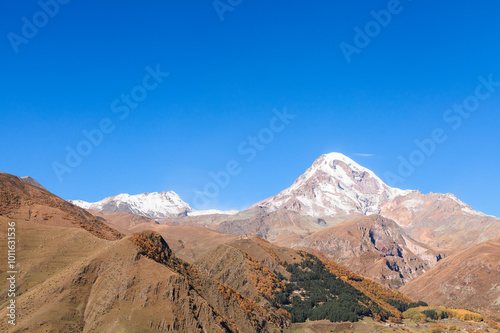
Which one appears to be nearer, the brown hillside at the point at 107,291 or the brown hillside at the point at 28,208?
the brown hillside at the point at 107,291

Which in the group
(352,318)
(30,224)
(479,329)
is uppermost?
(30,224)

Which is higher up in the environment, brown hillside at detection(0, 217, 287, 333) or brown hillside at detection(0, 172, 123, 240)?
brown hillside at detection(0, 172, 123, 240)

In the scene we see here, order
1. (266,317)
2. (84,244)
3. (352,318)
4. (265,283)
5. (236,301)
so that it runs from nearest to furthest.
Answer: (84,244) < (236,301) < (266,317) < (352,318) < (265,283)

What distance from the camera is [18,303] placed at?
334ft

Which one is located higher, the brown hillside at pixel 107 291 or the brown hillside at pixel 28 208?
the brown hillside at pixel 28 208

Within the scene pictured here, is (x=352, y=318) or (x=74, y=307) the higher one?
(x=74, y=307)

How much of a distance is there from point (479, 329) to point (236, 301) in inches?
4385

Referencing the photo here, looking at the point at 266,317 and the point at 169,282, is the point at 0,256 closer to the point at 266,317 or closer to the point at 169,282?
the point at 169,282

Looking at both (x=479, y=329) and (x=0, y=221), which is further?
(x=479, y=329)

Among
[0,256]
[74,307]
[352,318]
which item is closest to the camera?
[74,307]

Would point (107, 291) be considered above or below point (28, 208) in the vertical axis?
below

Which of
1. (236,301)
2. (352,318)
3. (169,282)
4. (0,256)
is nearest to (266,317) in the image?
(236,301)

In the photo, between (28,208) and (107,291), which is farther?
(28,208)

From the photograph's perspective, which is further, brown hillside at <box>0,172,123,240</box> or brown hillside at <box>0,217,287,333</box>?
brown hillside at <box>0,172,123,240</box>
